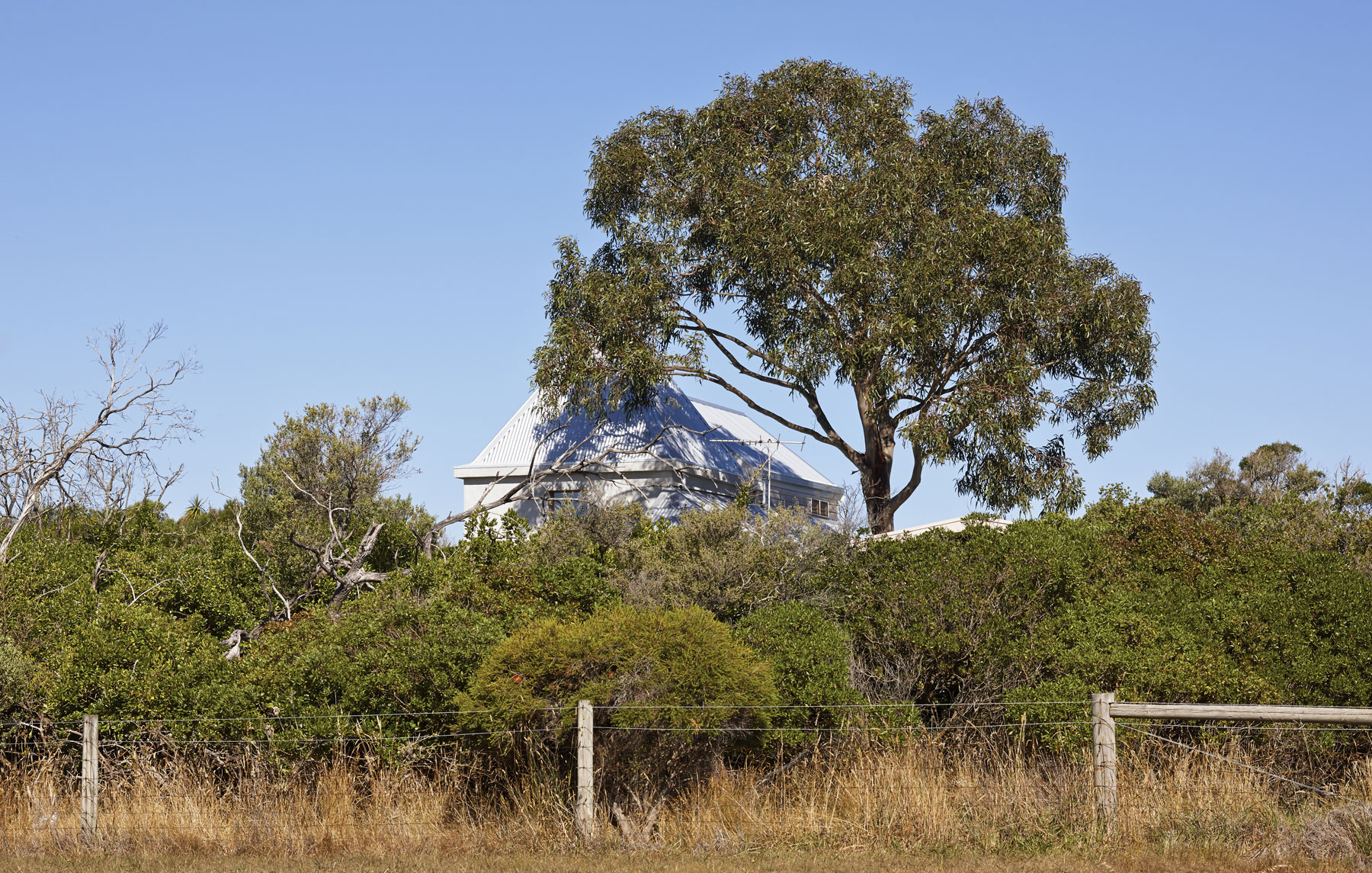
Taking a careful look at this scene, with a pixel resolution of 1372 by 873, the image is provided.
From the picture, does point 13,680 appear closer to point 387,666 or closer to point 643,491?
point 387,666

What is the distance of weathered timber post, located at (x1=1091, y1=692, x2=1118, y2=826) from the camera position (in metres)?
9.23

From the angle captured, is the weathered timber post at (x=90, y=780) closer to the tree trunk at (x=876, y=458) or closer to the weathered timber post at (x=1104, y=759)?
the weathered timber post at (x=1104, y=759)

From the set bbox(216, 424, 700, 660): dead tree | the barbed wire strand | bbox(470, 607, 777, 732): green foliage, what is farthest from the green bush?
bbox(216, 424, 700, 660): dead tree

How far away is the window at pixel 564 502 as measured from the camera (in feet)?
61.2

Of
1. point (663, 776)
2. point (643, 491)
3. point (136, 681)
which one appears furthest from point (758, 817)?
point (643, 491)

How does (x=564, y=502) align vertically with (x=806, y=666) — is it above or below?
above

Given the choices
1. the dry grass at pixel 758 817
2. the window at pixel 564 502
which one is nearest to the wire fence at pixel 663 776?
the dry grass at pixel 758 817

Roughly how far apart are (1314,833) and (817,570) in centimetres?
662

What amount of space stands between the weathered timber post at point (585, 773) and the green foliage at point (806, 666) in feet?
7.00

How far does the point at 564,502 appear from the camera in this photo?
19422 millimetres

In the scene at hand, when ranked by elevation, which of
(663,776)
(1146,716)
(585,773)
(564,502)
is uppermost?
(564,502)

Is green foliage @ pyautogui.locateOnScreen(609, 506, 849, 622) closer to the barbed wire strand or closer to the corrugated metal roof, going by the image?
the barbed wire strand

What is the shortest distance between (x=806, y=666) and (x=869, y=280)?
529 inches

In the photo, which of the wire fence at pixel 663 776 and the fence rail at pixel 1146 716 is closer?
the fence rail at pixel 1146 716
